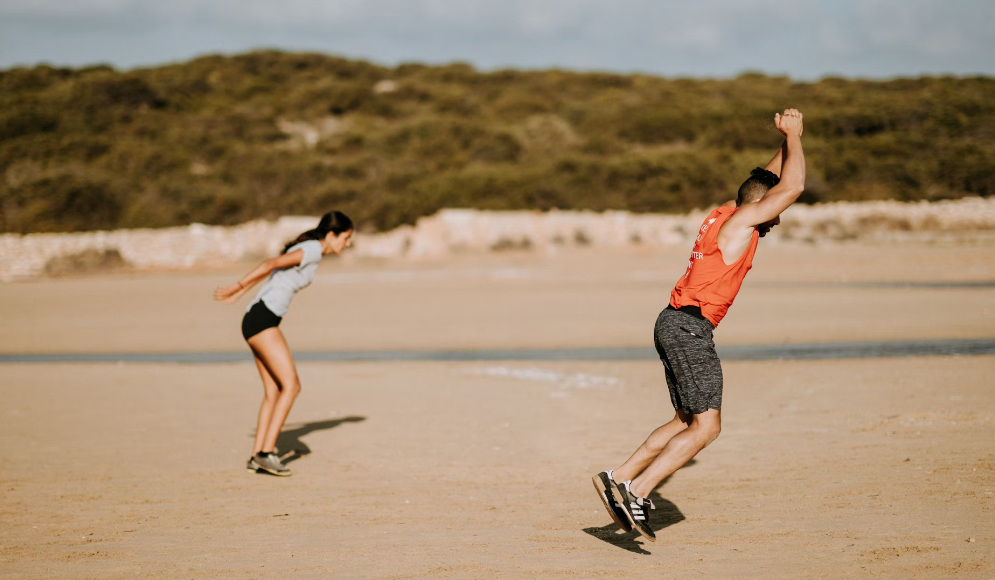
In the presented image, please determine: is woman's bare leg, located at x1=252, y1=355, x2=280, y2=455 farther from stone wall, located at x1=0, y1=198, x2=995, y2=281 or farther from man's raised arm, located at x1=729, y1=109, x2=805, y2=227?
stone wall, located at x1=0, y1=198, x2=995, y2=281

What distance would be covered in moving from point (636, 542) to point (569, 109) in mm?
Answer: 56891

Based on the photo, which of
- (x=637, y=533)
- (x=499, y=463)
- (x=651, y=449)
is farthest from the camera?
(x=499, y=463)

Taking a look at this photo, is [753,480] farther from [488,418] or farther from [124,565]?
[124,565]

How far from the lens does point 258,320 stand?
7.38 meters

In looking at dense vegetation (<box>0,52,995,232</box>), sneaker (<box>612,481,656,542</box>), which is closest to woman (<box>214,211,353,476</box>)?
sneaker (<box>612,481,656,542</box>)

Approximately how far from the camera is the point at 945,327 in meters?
15.1

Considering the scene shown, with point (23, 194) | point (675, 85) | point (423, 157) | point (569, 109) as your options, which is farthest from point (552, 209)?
point (675, 85)

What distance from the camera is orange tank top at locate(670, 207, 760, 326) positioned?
5.09 m

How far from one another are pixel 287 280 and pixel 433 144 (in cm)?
4478

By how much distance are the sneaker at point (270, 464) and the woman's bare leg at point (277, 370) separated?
7cm

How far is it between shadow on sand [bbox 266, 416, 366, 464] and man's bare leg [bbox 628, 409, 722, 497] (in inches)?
143

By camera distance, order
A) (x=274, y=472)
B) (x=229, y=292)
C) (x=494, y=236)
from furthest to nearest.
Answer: (x=494, y=236)
(x=274, y=472)
(x=229, y=292)

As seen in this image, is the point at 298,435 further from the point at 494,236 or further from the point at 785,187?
the point at 494,236

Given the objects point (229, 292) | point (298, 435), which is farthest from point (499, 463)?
point (229, 292)
